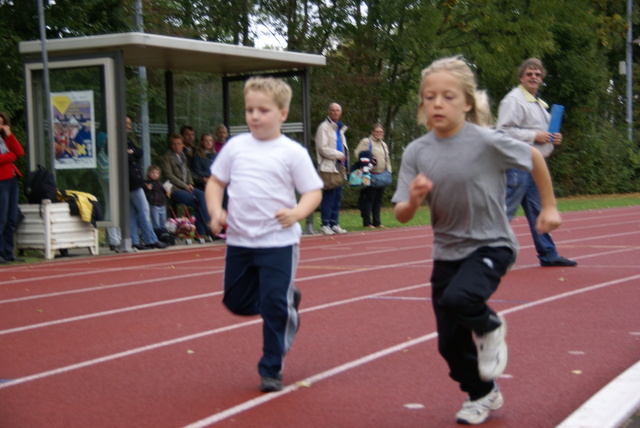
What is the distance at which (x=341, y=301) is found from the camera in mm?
8992

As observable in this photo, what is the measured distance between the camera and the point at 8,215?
541 inches

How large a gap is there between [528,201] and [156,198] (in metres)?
6.79

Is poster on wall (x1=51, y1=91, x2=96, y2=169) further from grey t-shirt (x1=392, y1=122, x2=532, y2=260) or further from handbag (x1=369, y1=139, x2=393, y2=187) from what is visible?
grey t-shirt (x1=392, y1=122, x2=532, y2=260)

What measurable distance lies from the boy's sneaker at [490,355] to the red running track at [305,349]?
0.94 feet

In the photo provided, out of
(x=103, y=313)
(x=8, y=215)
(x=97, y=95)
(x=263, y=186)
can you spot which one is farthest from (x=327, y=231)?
(x=263, y=186)

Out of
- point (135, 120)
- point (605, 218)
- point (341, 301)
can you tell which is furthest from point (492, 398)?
point (605, 218)

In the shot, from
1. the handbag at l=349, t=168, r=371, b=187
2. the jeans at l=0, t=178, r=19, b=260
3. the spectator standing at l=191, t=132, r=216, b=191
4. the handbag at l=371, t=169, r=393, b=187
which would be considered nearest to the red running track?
the jeans at l=0, t=178, r=19, b=260

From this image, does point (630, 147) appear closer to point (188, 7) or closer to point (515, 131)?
point (188, 7)

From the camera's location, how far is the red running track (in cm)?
516

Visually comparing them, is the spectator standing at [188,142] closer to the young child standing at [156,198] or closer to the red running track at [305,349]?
the young child standing at [156,198]

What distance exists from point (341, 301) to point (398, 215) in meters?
4.38

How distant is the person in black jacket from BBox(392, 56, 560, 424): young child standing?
35.6 feet

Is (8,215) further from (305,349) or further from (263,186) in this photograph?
(263,186)

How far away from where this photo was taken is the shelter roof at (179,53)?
14.7m
